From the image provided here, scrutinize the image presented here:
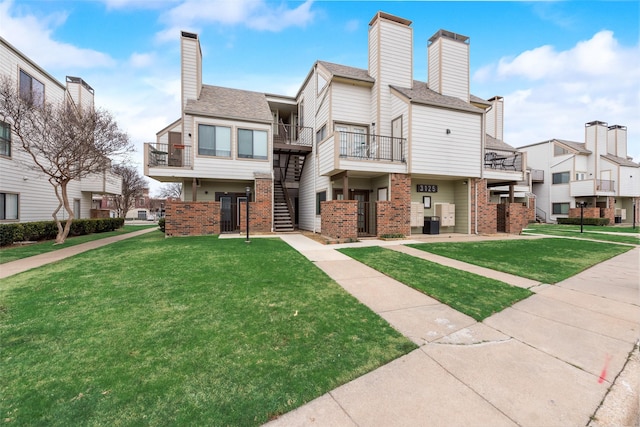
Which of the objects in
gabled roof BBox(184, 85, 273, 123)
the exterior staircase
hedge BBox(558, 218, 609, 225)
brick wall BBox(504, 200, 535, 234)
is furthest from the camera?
hedge BBox(558, 218, 609, 225)

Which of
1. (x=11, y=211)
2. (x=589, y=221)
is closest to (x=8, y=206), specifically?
(x=11, y=211)

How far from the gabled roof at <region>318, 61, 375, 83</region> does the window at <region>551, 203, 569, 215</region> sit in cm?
2880

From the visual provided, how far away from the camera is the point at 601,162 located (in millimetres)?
27859

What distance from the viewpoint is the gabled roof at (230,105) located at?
551 inches

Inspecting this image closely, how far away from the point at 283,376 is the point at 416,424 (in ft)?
3.84

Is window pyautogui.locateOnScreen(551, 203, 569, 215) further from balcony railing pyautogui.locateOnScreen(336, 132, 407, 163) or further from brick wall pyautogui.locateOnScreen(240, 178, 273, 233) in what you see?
brick wall pyautogui.locateOnScreen(240, 178, 273, 233)

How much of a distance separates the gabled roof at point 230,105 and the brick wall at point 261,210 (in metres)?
3.80

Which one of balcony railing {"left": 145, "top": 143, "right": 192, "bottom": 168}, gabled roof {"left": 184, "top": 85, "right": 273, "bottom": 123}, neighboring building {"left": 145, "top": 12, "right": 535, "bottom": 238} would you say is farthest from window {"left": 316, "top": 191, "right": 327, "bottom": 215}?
balcony railing {"left": 145, "top": 143, "right": 192, "bottom": 168}

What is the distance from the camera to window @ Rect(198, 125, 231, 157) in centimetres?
1380

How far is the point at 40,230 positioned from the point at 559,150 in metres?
44.5

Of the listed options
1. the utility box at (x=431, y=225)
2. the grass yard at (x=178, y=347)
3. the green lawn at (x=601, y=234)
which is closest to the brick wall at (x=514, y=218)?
the green lawn at (x=601, y=234)

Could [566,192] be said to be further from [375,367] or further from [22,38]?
[22,38]

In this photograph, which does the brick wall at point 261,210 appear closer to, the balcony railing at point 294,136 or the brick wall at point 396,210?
the balcony railing at point 294,136

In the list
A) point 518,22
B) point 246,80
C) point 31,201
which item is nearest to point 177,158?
point 31,201
